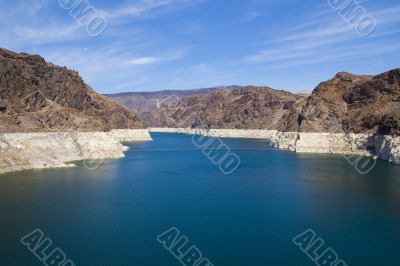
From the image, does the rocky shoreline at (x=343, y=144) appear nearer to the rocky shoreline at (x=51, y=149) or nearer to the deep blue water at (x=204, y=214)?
the deep blue water at (x=204, y=214)

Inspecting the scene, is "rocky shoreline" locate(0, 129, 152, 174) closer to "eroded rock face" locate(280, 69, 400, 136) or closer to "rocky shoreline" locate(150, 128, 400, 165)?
"rocky shoreline" locate(150, 128, 400, 165)

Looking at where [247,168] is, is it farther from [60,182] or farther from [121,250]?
[121,250]

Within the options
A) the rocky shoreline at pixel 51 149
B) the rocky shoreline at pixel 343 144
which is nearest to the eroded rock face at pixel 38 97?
the rocky shoreline at pixel 51 149

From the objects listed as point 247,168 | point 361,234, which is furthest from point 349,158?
point 361,234

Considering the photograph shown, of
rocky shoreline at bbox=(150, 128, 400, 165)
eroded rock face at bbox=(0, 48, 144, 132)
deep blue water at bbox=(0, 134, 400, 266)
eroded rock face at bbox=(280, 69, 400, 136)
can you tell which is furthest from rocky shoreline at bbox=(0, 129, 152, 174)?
eroded rock face at bbox=(280, 69, 400, 136)

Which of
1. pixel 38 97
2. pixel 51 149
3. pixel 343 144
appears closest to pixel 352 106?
pixel 343 144
